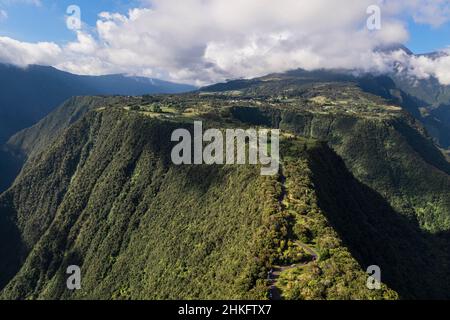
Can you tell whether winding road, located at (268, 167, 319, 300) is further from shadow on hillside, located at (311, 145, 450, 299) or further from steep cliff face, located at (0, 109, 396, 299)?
shadow on hillside, located at (311, 145, 450, 299)

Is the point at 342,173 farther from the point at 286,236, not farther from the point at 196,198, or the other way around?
the point at 286,236

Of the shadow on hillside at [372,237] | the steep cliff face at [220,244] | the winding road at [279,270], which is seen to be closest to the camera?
the winding road at [279,270]

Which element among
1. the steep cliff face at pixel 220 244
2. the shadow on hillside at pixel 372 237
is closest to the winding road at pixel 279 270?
the steep cliff face at pixel 220 244

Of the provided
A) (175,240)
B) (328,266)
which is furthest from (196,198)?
(328,266)

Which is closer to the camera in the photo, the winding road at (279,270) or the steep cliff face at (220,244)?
the winding road at (279,270)

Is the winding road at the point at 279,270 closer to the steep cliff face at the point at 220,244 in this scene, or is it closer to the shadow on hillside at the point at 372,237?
the steep cliff face at the point at 220,244

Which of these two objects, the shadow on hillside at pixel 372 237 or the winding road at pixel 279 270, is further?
the shadow on hillside at pixel 372 237

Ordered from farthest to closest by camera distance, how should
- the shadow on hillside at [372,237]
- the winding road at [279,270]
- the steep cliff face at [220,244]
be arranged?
the shadow on hillside at [372,237] → the steep cliff face at [220,244] → the winding road at [279,270]

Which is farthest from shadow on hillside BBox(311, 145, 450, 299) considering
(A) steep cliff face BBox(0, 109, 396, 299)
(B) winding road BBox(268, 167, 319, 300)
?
(B) winding road BBox(268, 167, 319, 300)

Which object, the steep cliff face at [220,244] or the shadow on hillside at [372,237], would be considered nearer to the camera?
the steep cliff face at [220,244]
